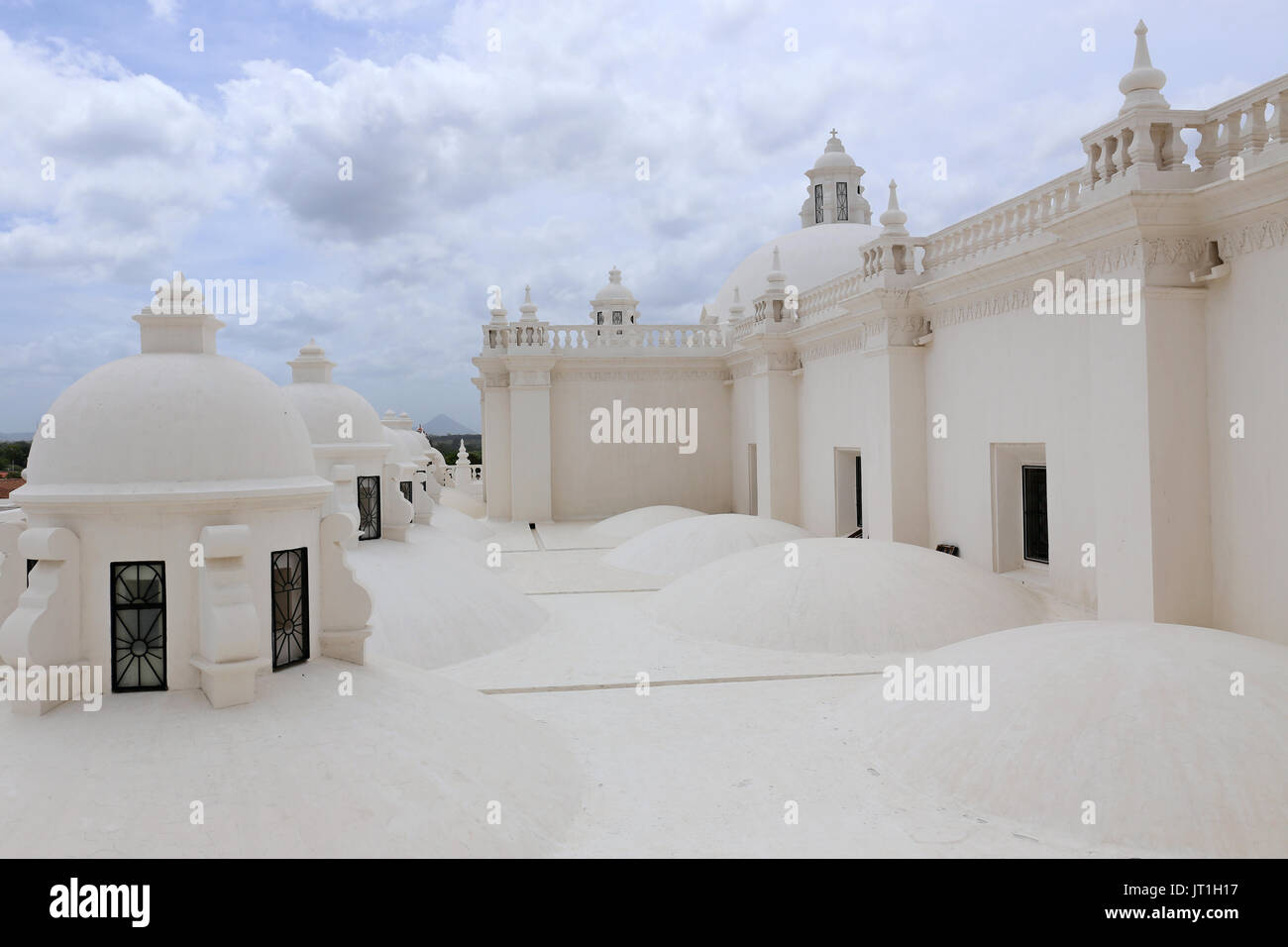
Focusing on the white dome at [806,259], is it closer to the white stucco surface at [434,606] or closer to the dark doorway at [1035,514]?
the dark doorway at [1035,514]

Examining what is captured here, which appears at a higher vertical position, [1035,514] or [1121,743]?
[1035,514]

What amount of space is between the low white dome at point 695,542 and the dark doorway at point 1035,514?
4866 mm

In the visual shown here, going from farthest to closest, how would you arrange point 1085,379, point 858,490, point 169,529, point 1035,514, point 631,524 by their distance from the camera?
point 631,524 < point 858,490 < point 1035,514 < point 1085,379 < point 169,529

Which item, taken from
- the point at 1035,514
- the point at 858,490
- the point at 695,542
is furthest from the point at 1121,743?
the point at 858,490

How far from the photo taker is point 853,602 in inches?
422

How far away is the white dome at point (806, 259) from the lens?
2875 cm

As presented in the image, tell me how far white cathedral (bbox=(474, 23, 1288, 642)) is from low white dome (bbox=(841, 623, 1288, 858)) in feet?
5.77

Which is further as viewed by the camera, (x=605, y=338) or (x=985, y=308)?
(x=605, y=338)

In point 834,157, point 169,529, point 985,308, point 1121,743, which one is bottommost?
point 1121,743

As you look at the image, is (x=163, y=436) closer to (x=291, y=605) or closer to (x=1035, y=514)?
(x=291, y=605)

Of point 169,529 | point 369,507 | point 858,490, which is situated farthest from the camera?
point 858,490

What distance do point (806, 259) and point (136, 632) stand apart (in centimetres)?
2654

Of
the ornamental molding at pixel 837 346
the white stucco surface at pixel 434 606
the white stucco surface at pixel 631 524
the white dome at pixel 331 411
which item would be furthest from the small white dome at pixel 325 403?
the white stucco surface at pixel 631 524

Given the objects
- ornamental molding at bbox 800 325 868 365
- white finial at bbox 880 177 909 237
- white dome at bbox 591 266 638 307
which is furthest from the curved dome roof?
white finial at bbox 880 177 909 237
